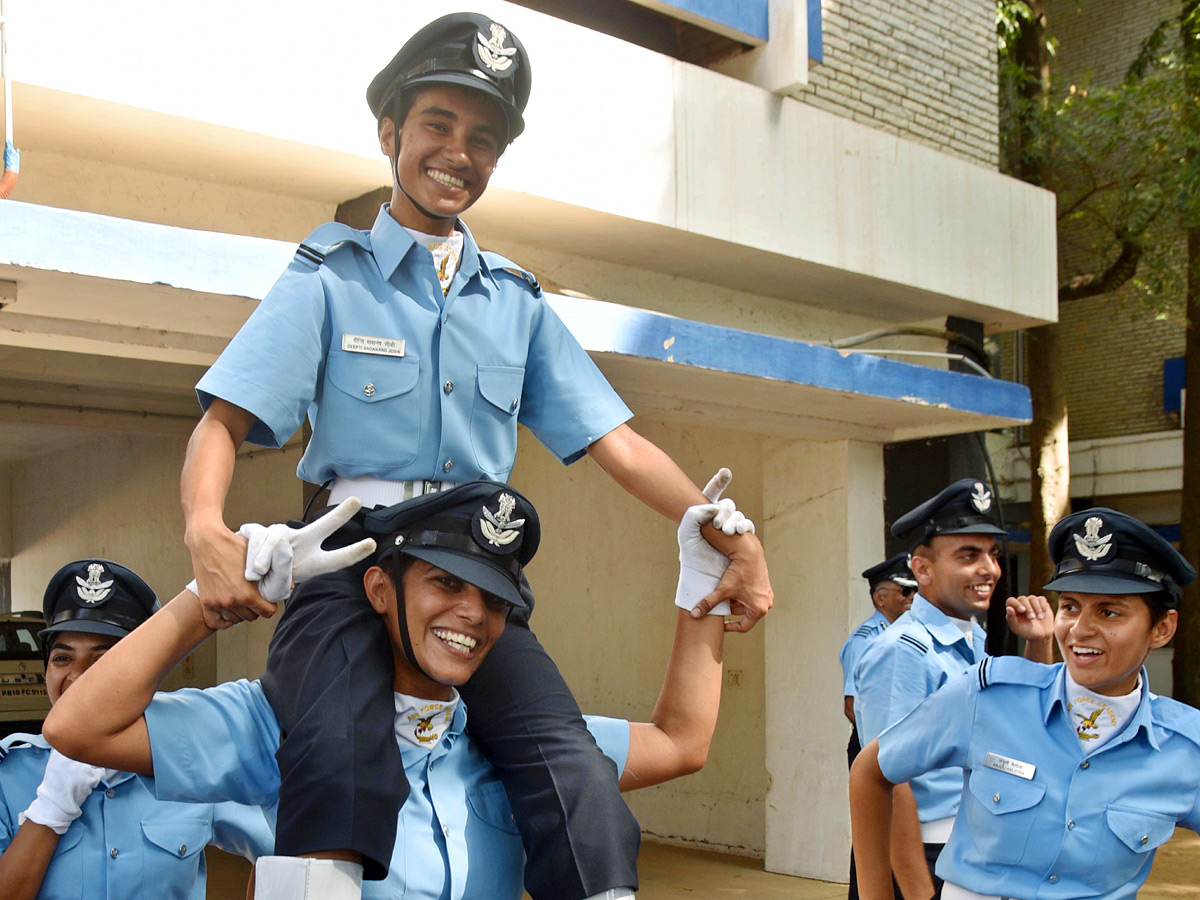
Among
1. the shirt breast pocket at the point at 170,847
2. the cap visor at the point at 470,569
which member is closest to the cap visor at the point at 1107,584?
the cap visor at the point at 470,569

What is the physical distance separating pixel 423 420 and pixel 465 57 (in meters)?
0.70

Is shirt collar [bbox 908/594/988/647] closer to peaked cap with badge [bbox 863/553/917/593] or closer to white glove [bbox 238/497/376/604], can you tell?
peaked cap with badge [bbox 863/553/917/593]

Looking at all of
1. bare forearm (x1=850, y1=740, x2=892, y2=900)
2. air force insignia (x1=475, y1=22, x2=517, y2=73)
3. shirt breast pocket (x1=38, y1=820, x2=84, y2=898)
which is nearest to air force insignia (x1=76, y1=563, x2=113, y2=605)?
shirt breast pocket (x1=38, y1=820, x2=84, y2=898)

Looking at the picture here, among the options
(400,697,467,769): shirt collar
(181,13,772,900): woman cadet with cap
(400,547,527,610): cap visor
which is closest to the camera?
(181,13,772,900): woman cadet with cap

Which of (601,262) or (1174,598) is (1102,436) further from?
(1174,598)

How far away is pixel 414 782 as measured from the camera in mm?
2205

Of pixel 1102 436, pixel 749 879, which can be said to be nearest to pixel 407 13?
pixel 749 879

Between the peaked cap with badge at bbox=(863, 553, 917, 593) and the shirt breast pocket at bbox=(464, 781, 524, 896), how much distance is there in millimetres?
4787

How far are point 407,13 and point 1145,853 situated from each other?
5.16 m

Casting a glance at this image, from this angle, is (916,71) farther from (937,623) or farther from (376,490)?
(376,490)

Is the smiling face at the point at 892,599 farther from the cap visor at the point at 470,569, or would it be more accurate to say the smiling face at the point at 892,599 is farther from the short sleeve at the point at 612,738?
the cap visor at the point at 470,569

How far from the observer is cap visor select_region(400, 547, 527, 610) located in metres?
2.08

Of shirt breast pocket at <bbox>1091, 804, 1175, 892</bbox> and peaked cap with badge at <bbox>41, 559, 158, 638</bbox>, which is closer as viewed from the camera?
shirt breast pocket at <bbox>1091, 804, 1175, 892</bbox>

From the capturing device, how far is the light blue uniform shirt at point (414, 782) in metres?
2.04
